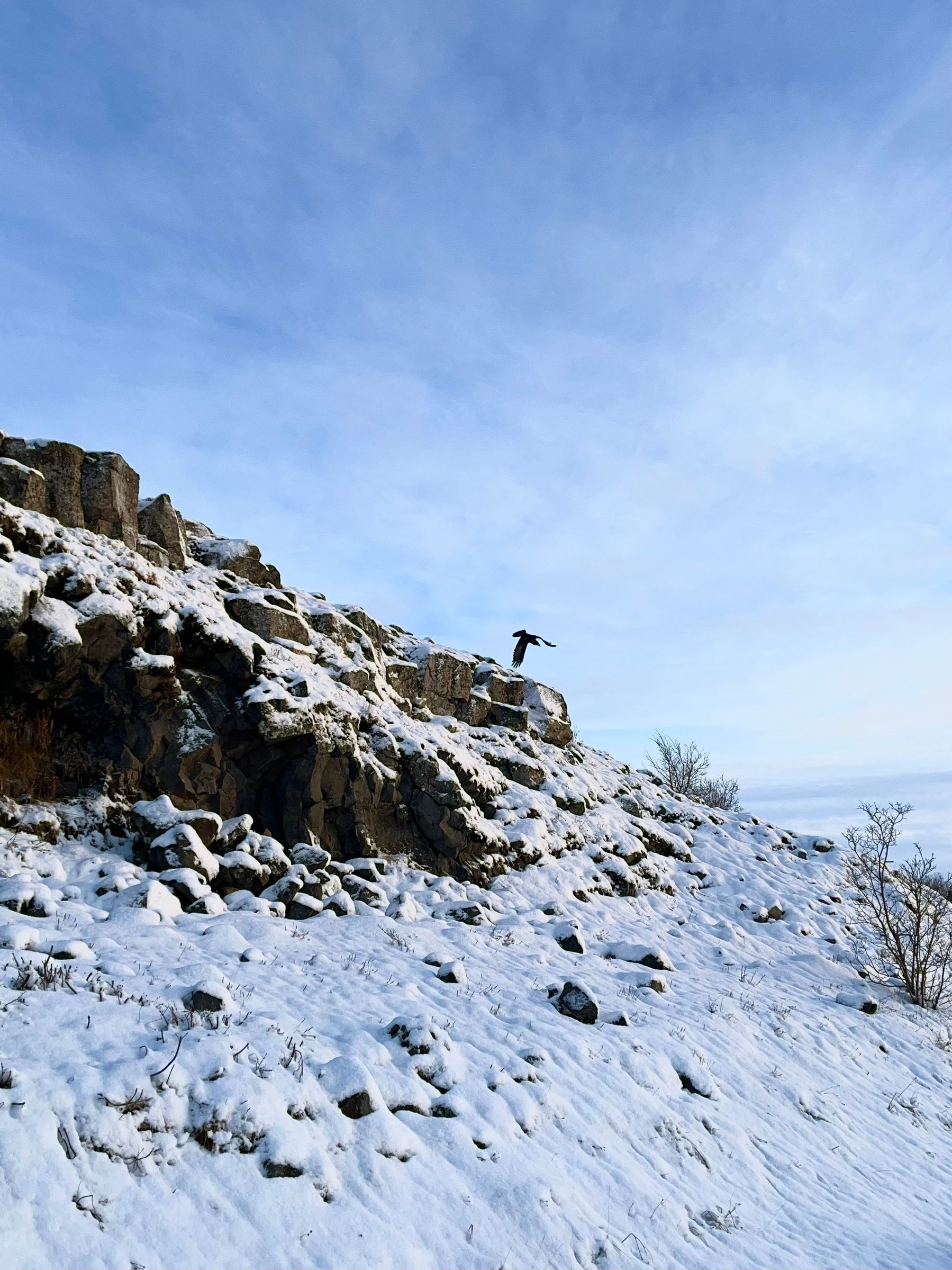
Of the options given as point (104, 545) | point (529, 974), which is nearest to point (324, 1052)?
point (529, 974)

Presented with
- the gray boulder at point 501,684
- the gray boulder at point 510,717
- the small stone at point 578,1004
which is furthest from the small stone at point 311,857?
the gray boulder at point 501,684

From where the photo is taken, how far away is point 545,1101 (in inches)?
291

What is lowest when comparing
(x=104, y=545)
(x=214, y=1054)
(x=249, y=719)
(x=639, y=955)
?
(x=639, y=955)

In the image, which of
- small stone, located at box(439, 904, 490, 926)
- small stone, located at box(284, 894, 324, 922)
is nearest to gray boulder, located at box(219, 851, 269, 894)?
small stone, located at box(284, 894, 324, 922)

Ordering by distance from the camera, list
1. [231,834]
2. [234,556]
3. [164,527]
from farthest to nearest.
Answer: [234,556], [164,527], [231,834]

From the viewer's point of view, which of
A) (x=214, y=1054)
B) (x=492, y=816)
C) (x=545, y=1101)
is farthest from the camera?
(x=492, y=816)

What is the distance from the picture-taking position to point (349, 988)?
893 centimetres

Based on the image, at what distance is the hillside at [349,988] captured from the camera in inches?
205

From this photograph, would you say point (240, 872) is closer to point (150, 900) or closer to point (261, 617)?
point (150, 900)

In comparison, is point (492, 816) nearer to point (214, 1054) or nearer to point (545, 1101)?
point (545, 1101)

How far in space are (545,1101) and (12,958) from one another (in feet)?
19.0

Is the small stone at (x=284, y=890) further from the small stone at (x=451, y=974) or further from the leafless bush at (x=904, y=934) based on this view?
the leafless bush at (x=904, y=934)

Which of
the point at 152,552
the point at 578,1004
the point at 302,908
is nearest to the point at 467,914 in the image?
the point at 302,908

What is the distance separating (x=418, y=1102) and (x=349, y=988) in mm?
2594
